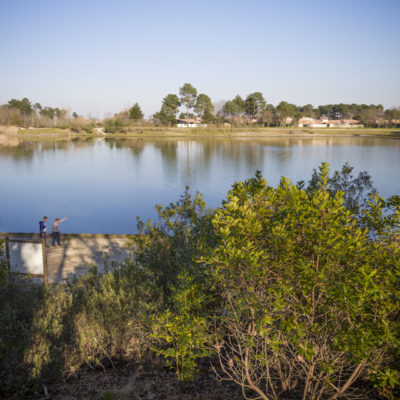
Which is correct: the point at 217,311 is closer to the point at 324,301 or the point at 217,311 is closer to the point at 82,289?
the point at 324,301

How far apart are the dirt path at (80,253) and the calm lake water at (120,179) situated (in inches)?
193

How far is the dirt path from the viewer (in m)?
11.5

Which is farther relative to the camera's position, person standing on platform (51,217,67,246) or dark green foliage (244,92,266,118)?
dark green foliage (244,92,266,118)

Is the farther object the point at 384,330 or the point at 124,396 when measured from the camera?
the point at 124,396

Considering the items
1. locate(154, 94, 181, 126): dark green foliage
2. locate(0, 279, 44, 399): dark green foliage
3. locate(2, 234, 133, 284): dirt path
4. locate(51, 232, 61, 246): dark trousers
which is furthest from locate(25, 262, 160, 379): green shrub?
locate(154, 94, 181, 126): dark green foliage

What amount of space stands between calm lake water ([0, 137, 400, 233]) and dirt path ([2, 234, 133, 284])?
193 inches

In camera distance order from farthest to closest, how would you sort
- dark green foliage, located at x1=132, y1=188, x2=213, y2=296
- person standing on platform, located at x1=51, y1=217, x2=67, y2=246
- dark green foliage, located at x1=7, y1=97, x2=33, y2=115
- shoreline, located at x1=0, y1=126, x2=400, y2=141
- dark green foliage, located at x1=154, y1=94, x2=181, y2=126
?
dark green foliage, located at x1=7, y1=97, x2=33, y2=115, dark green foliage, located at x1=154, y1=94, x2=181, y2=126, shoreline, located at x1=0, y1=126, x2=400, y2=141, person standing on platform, located at x1=51, y1=217, x2=67, y2=246, dark green foliage, located at x1=132, y1=188, x2=213, y2=296

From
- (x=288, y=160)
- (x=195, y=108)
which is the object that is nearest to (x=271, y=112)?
(x=195, y=108)

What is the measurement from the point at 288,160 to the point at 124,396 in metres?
45.3

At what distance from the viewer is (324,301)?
150 inches

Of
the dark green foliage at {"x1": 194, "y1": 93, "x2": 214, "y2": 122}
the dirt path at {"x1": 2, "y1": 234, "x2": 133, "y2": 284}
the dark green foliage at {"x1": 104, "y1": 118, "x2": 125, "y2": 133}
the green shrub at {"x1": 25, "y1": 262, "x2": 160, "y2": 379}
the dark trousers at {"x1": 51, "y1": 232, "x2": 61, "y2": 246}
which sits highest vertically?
the dark green foliage at {"x1": 194, "y1": 93, "x2": 214, "y2": 122}

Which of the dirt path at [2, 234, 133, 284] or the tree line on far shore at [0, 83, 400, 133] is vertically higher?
the tree line on far shore at [0, 83, 400, 133]

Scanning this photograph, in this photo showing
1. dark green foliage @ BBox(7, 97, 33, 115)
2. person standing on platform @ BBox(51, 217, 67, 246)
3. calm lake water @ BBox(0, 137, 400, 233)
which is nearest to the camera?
person standing on platform @ BBox(51, 217, 67, 246)

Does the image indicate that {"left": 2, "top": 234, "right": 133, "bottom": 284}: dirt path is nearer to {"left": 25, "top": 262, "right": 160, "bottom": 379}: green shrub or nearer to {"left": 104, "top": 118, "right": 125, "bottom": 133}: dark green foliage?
{"left": 25, "top": 262, "right": 160, "bottom": 379}: green shrub
